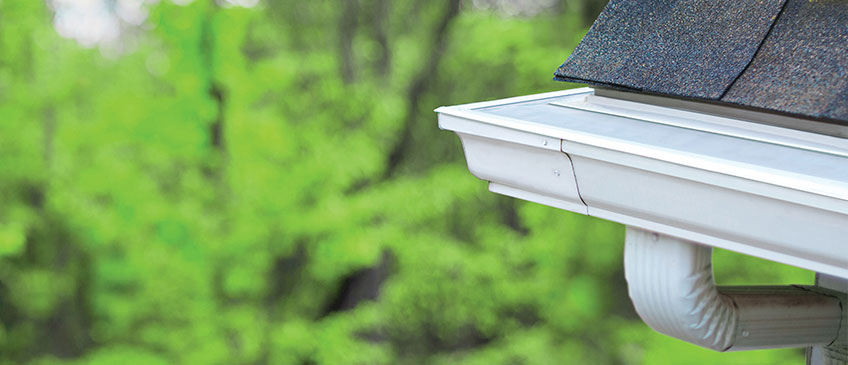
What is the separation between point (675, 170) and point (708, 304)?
1.32 ft

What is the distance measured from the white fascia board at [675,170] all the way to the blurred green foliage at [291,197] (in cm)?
496

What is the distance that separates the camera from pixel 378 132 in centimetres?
688

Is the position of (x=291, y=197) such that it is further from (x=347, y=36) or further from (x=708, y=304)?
(x=708, y=304)

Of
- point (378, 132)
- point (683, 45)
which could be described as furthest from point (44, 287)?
point (683, 45)

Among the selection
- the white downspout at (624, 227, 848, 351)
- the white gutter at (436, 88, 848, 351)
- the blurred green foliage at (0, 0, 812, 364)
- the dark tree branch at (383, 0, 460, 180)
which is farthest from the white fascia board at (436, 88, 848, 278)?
the dark tree branch at (383, 0, 460, 180)

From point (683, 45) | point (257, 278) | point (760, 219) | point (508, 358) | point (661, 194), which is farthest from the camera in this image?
point (508, 358)

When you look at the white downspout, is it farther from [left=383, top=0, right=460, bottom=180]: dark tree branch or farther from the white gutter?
[left=383, top=0, right=460, bottom=180]: dark tree branch

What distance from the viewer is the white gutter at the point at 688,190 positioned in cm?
109

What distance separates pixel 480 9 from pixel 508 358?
3.15 metres

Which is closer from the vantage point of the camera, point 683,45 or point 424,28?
point 683,45

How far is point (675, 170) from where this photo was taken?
119cm

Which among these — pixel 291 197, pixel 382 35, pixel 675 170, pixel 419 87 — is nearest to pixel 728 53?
pixel 675 170

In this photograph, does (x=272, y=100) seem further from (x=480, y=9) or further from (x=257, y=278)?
(x=480, y=9)

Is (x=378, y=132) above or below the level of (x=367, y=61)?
below
